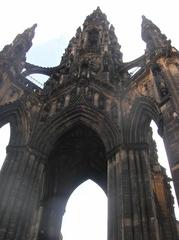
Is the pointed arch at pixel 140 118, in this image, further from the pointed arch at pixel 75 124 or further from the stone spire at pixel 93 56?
the stone spire at pixel 93 56

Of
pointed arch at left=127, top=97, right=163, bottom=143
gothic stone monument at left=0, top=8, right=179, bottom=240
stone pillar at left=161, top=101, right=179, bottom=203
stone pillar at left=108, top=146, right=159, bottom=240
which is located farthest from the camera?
pointed arch at left=127, top=97, right=163, bottom=143

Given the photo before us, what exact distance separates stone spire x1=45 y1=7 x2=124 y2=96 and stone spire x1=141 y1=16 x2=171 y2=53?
2.12 meters

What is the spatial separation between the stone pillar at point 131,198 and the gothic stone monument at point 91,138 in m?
0.03

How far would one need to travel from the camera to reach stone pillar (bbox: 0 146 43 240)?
A: 8.80m

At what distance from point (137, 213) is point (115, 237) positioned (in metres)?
0.88

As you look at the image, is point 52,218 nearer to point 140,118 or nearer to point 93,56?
point 140,118

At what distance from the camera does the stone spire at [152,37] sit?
39.9 ft

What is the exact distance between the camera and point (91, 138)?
44.5 ft

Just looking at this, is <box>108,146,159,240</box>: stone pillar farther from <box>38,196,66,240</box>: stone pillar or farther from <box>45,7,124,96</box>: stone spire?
<box>45,7,124,96</box>: stone spire

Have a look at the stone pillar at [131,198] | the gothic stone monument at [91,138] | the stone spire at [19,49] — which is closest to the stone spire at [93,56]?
the gothic stone monument at [91,138]

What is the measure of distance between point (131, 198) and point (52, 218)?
16.0 feet

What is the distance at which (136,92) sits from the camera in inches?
460

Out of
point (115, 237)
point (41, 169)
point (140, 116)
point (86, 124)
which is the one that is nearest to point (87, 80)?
point (86, 124)

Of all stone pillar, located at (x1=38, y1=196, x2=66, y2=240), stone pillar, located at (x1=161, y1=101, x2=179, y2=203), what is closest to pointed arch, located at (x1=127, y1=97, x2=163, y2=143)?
stone pillar, located at (x1=161, y1=101, x2=179, y2=203)
